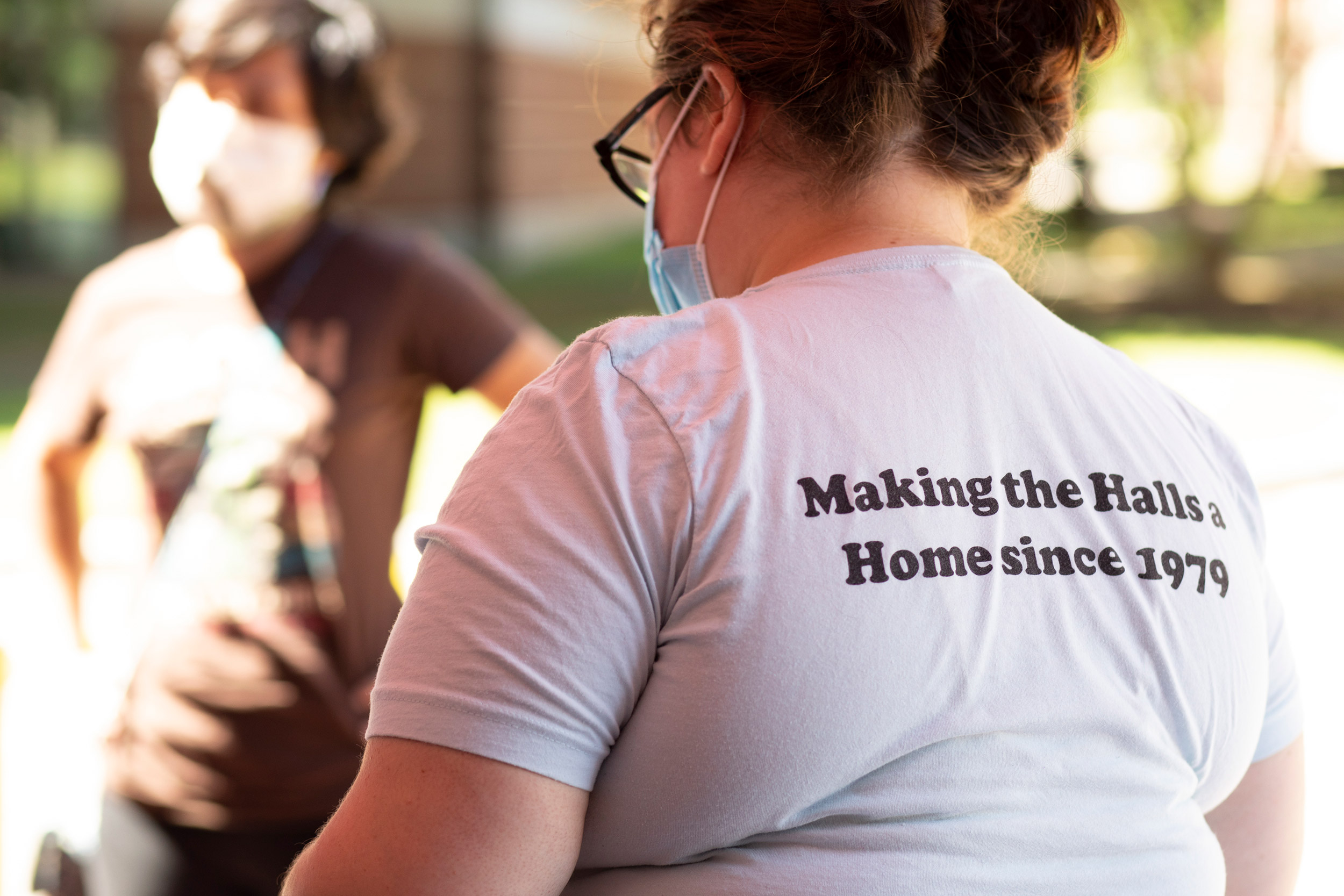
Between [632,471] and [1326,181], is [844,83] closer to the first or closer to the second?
[632,471]

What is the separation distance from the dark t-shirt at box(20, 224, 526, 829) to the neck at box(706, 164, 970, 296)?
142 centimetres

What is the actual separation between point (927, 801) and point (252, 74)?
2274 mm

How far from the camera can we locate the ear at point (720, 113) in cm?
126

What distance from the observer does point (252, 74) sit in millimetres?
2746

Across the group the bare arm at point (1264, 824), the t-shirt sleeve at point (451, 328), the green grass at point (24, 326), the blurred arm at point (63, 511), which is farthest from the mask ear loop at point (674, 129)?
the green grass at point (24, 326)

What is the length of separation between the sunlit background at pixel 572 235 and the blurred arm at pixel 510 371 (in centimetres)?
66

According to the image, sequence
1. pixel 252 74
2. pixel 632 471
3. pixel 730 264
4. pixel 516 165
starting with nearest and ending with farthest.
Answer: pixel 632 471, pixel 730 264, pixel 252 74, pixel 516 165

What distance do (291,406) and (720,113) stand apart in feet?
5.08

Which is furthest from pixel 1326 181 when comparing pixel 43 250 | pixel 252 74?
pixel 252 74

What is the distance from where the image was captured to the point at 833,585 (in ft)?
3.39

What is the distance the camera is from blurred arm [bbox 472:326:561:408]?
8.80 ft

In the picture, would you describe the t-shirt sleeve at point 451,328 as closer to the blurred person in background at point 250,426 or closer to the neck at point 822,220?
the blurred person in background at point 250,426

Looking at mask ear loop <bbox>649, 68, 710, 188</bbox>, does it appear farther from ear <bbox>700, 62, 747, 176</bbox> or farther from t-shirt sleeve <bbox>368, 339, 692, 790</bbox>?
t-shirt sleeve <bbox>368, 339, 692, 790</bbox>

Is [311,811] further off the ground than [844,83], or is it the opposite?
[844,83]
